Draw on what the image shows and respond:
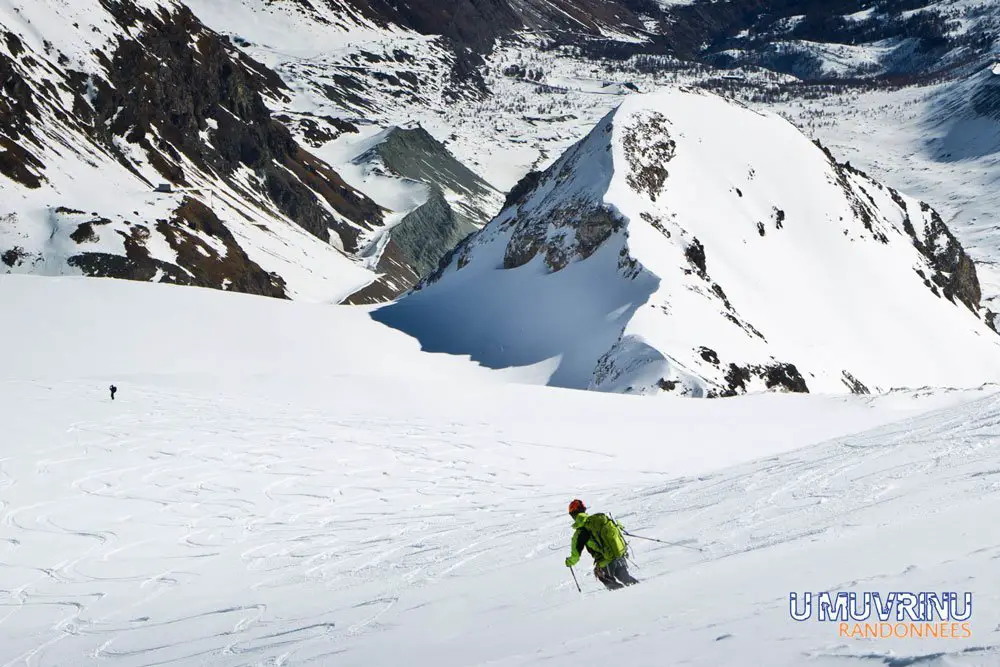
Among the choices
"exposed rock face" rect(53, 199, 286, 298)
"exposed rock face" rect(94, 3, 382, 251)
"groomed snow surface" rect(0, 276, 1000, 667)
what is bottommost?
"exposed rock face" rect(53, 199, 286, 298)

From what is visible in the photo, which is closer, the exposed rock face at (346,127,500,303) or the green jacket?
the green jacket

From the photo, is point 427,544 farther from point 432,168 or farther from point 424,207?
point 432,168

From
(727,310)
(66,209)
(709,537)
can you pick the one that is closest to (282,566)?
(709,537)

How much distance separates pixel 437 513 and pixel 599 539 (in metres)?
9.51

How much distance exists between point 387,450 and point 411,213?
353ft

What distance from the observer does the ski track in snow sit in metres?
7.84

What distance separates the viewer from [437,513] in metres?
18.9

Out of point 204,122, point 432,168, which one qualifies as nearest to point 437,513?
point 204,122

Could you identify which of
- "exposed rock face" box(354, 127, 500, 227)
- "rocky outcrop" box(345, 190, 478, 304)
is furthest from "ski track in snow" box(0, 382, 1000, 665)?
"exposed rock face" box(354, 127, 500, 227)

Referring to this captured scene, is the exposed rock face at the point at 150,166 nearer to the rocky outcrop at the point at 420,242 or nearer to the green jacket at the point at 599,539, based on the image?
the rocky outcrop at the point at 420,242

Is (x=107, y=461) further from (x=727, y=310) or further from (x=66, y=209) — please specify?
(x=66, y=209)

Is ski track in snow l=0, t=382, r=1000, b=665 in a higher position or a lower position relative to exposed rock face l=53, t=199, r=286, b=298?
higher

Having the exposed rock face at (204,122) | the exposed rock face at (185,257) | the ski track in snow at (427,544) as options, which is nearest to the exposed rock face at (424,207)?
the exposed rock face at (204,122)

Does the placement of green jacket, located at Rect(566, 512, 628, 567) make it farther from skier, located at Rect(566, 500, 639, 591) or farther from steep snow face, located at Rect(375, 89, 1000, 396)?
steep snow face, located at Rect(375, 89, 1000, 396)
